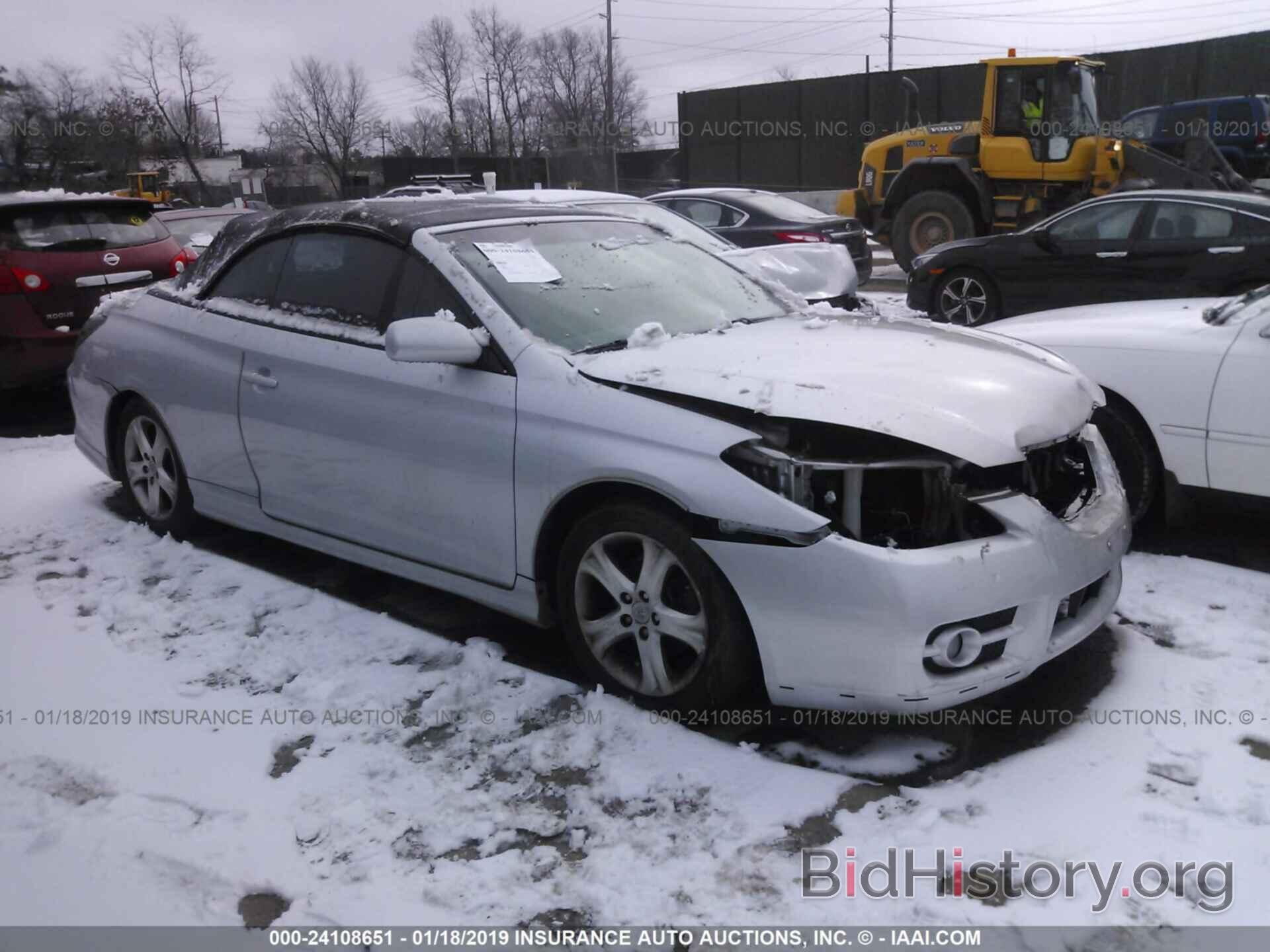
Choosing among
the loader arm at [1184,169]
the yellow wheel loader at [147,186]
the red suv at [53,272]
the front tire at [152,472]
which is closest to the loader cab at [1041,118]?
the loader arm at [1184,169]

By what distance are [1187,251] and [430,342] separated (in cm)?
747

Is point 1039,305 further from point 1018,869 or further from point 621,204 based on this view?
point 1018,869

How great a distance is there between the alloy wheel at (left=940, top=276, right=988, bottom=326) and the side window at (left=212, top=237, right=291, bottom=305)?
7.07 meters

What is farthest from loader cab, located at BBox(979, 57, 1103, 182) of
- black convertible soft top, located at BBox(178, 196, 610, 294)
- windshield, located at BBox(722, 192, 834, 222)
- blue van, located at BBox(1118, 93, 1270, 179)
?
black convertible soft top, located at BBox(178, 196, 610, 294)

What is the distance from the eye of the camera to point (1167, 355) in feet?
14.6

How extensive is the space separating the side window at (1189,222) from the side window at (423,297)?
23.7 feet

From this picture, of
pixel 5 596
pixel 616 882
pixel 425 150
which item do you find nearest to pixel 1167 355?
pixel 616 882

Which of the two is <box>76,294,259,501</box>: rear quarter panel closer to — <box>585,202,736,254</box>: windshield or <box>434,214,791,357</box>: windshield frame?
<box>434,214,791,357</box>: windshield frame

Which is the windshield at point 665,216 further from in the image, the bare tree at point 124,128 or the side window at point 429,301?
the bare tree at point 124,128

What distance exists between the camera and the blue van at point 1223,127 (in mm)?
19500

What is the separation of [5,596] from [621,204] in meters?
4.50

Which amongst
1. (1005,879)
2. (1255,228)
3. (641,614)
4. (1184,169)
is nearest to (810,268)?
(1255,228)

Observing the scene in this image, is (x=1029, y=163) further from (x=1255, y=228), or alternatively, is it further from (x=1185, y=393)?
(x=1185, y=393)

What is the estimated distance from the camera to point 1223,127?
20.1 meters
